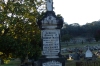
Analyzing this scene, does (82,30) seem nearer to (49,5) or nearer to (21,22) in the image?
(21,22)

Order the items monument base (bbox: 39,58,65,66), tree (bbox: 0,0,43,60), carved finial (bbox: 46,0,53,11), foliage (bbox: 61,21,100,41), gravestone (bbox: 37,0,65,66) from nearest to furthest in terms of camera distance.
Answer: monument base (bbox: 39,58,65,66), gravestone (bbox: 37,0,65,66), carved finial (bbox: 46,0,53,11), tree (bbox: 0,0,43,60), foliage (bbox: 61,21,100,41)

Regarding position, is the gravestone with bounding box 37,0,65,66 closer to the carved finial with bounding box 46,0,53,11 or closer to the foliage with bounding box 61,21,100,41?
the carved finial with bounding box 46,0,53,11

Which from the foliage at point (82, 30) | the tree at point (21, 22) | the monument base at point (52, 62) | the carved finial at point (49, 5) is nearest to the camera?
the monument base at point (52, 62)

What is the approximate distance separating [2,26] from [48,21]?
1139cm

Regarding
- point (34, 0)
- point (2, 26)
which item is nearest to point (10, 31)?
point (2, 26)

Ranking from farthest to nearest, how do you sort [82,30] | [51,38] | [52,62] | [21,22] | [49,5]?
[82,30] → [21,22] → [49,5] → [51,38] → [52,62]

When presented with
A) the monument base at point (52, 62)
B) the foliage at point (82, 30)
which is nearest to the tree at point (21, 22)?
the monument base at point (52, 62)

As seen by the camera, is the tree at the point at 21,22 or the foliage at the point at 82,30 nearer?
the tree at the point at 21,22

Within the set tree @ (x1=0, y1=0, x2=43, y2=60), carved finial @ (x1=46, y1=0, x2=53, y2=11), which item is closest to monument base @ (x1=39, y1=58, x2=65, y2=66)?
carved finial @ (x1=46, y1=0, x2=53, y2=11)

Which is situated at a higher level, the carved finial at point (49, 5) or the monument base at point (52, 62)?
the carved finial at point (49, 5)

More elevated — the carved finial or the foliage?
the foliage

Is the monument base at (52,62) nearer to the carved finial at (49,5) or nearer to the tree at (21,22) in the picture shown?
the carved finial at (49,5)

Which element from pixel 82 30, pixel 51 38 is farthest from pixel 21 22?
pixel 82 30

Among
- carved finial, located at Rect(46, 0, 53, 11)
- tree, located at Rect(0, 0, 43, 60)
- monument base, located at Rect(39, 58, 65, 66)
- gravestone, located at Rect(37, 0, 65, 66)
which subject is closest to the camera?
monument base, located at Rect(39, 58, 65, 66)
